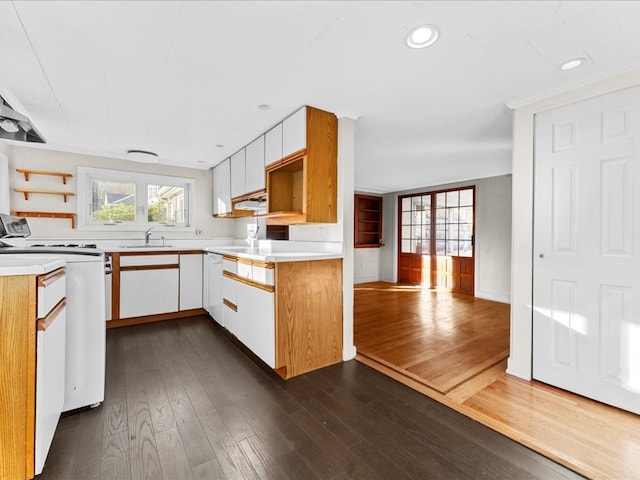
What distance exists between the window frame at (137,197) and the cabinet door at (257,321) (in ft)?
7.77

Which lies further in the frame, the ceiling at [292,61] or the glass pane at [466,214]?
the glass pane at [466,214]

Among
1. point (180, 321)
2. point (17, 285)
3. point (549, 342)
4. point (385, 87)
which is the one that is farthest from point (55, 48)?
point (549, 342)

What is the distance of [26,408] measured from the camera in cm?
122

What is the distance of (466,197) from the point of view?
565cm

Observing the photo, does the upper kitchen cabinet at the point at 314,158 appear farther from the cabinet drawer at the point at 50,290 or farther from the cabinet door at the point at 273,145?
the cabinet drawer at the point at 50,290

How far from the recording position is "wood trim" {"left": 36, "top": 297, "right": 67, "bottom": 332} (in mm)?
1256

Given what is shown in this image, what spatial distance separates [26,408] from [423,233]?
20.5 ft

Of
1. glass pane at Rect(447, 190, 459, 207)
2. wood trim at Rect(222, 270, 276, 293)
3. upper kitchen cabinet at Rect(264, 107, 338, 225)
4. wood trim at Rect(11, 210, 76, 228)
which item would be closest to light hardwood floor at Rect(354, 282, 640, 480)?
wood trim at Rect(222, 270, 276, 293)

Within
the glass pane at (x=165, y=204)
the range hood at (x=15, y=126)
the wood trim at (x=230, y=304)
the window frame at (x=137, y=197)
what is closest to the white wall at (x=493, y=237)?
the wood trim at (x=230, y=304)

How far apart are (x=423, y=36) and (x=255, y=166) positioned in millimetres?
2178

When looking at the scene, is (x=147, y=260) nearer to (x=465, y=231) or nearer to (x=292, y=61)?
(x=292, y=61)

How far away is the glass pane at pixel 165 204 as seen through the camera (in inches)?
171

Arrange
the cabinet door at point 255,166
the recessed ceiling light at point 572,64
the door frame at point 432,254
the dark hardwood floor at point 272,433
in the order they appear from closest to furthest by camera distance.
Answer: the dark hardwood floor at point 272,433 → the recessed ceiling light at point 572,64 → the cabinet door at point 255,166 → the door frame at point 432,254

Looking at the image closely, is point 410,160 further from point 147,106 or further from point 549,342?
point 147,106
